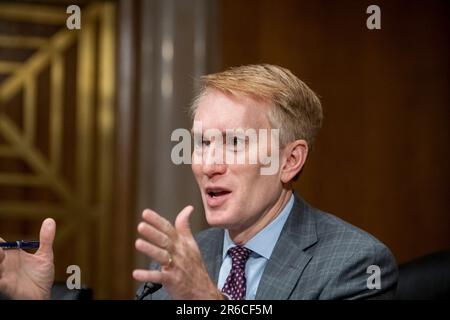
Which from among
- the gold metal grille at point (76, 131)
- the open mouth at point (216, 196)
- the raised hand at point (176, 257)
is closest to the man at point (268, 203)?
the open mouth at point (216, 196)

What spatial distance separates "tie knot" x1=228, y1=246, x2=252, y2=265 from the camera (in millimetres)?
1205

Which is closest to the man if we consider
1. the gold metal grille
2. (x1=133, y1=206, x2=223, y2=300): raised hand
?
(x1=133, y1=206, x2=223, y2=300): raised hand

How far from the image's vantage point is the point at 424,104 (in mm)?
2355

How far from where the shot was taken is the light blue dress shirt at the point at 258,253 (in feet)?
3.91

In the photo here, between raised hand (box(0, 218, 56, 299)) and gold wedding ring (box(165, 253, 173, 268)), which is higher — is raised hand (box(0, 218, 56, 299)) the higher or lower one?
the lower one

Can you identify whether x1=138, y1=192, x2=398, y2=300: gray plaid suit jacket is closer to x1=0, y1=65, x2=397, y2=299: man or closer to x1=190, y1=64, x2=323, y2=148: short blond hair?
x1=0, y1=65, x2=397, y2=299: man

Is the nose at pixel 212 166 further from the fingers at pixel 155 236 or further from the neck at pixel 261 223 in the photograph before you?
the fingers at pixel 155 236

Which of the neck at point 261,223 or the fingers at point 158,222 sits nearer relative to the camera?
the fingers at point 158,222

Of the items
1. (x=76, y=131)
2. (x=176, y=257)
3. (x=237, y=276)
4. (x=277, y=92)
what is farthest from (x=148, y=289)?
(x=76, y=131)

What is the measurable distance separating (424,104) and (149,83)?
2.89ft

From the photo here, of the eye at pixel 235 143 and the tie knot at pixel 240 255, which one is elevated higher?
the eye at pixel 235 143

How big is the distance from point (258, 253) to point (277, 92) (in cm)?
25

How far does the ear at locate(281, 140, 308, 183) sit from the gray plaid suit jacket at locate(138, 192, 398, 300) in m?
0.07

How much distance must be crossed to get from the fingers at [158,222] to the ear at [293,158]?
0.30 m
